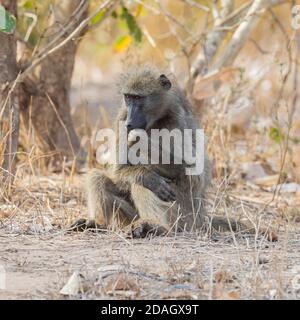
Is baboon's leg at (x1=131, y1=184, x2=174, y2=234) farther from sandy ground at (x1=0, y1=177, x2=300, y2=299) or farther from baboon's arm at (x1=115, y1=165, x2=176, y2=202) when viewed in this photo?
sandy ground at (x1=0, y1=177, x2=300, y2=299)

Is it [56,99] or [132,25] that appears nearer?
[132,25]

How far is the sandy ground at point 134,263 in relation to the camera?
3.91 metres

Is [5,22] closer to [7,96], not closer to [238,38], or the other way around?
[7,96]

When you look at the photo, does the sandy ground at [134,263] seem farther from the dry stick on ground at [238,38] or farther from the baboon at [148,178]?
the dry stick on ground at [238,38]

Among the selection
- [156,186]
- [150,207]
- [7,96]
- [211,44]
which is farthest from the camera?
[211,44]

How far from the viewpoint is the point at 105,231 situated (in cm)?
555

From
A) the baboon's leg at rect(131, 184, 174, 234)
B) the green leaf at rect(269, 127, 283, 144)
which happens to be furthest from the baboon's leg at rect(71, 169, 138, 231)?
the green leaf at rect(269, 127, 283, 144)

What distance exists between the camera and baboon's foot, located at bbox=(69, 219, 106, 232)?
5547mm

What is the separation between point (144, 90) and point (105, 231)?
1.07 m

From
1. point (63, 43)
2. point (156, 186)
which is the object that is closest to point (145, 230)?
point (156, 186)

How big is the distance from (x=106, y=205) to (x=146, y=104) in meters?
0.79

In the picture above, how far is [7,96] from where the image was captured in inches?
247

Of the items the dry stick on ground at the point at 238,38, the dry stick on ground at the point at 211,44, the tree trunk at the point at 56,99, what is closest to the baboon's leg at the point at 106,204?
the tree trunk at the point at 56,99
